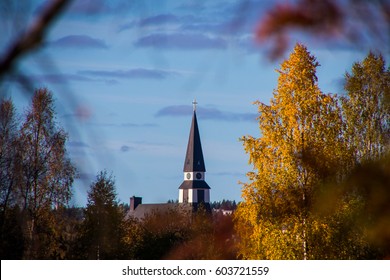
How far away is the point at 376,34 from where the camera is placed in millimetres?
1360

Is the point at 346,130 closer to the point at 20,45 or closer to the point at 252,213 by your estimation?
the point at 252,213

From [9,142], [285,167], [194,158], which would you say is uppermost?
[194,158]

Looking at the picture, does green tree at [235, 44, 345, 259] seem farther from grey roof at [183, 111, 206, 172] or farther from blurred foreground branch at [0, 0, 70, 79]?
grey roof at [183, 111, 206, 172]

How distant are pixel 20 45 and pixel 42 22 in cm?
4

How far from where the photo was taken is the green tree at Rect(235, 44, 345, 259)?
14.8 meters

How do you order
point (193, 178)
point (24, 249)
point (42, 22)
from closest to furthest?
point (42, 22), point (24, 249), point (193, 178)

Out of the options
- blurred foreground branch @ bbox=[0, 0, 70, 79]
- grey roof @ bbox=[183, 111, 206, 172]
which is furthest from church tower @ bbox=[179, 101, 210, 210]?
blurred foreground branch @ bbox=[0, 0, 70, 79]

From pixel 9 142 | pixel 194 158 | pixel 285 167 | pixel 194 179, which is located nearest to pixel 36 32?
pixel 9 142

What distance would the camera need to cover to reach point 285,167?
15078mm

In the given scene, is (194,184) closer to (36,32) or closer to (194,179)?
(194,179)

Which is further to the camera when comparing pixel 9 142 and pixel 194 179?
pixel 194 179

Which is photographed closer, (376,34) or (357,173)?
(376,34)
